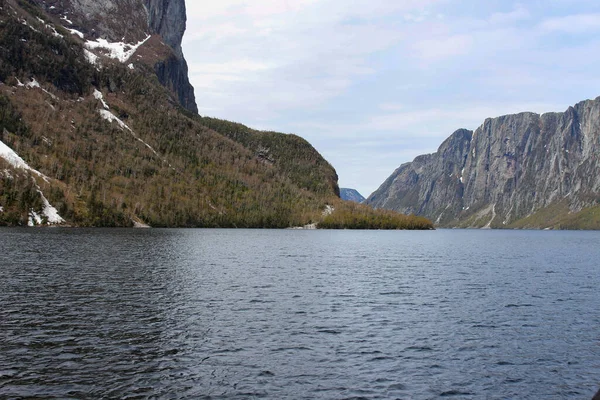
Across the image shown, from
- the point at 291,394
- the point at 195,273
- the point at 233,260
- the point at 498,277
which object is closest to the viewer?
the point at 291,394

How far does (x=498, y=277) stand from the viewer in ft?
267

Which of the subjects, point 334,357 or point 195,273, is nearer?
point 334,357

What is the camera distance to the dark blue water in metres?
28.3

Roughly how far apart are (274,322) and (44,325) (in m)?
18.2

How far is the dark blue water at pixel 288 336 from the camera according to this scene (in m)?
28.3

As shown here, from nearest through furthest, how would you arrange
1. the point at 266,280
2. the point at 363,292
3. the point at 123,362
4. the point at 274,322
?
the point at 123,362 → the point at 274,322 → the point at 363,292 → the point at 266,280

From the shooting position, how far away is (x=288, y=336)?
39.1m

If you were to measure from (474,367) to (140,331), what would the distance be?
80.1 ft

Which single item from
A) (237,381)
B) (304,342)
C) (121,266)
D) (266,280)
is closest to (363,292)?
(266,280)

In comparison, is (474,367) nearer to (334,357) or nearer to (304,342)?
(334,357)

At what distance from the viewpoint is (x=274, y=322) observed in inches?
1716

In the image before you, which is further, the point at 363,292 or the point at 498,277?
the point at 498,277

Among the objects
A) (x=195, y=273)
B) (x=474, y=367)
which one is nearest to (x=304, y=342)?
(x=474, y=367)

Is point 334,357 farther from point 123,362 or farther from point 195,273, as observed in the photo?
point 195,273
